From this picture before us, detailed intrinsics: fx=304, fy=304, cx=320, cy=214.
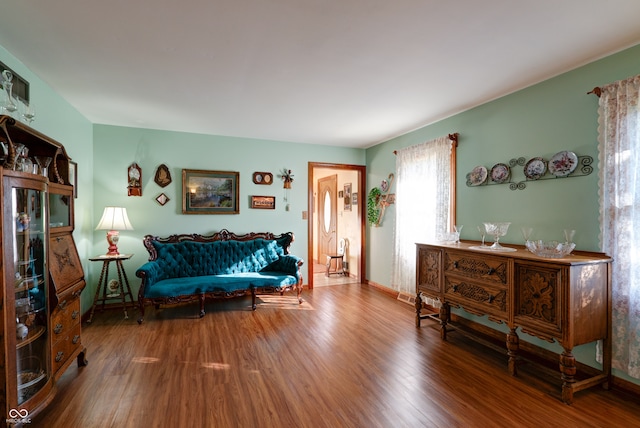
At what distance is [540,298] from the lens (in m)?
2.34

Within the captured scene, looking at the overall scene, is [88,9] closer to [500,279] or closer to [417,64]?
[417,64]

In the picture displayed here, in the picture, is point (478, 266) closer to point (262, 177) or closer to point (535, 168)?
point (535, 168)

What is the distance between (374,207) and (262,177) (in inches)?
79.8

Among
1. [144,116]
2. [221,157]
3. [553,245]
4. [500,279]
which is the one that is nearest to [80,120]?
[144,116]

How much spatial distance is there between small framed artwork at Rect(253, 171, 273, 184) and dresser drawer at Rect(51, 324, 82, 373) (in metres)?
3.08

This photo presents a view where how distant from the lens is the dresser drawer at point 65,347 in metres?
2.13

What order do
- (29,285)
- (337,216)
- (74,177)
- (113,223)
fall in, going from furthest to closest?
(337,216), (113,223), (74,177), (29,285)

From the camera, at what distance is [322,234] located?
26.0 ft

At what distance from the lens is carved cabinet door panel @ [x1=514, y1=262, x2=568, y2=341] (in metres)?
2.21

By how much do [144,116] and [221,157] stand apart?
1.23 meters

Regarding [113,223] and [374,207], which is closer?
[113,223]

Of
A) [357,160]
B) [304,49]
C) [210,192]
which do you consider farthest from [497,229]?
[210,192]

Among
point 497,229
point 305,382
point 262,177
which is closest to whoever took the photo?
point 305,382

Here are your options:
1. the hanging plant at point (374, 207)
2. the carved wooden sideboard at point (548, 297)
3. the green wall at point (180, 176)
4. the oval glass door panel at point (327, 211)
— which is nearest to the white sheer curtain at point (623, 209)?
the carved wooden sideboard at point (548, 297)
